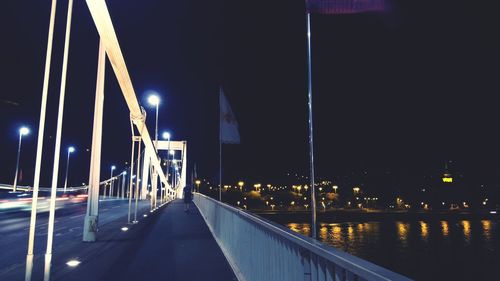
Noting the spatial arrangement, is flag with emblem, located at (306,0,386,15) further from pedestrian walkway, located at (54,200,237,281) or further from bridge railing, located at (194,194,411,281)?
pedestrian walkway, located at (54,200,237,281)

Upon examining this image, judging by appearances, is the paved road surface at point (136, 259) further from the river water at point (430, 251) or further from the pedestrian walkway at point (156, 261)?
the river water at point (430, 251)

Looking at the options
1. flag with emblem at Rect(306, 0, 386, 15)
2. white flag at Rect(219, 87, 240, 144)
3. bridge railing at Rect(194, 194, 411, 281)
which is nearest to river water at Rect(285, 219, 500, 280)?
white flag at Rect(219, 87, 240, 144)

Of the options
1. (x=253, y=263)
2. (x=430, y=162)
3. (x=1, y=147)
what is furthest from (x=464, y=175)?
(x=253, y=263)

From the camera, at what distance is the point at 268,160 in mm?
138500

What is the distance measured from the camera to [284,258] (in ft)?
14.8

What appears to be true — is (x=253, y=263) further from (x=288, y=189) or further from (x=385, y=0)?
(x=288, y=189)

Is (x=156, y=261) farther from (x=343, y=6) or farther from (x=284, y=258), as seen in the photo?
(x=343, y=6)

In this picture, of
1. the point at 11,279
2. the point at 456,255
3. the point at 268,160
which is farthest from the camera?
the point at 268,160

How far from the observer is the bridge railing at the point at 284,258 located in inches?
113

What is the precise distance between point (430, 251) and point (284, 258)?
4262cm

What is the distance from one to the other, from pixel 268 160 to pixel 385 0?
131 meters

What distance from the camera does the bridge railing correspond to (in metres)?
2.88

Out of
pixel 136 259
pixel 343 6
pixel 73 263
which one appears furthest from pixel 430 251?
pixel 73 263

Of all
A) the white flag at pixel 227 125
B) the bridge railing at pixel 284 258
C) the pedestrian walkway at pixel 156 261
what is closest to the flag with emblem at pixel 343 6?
the bridge railing at pixel 284 258
